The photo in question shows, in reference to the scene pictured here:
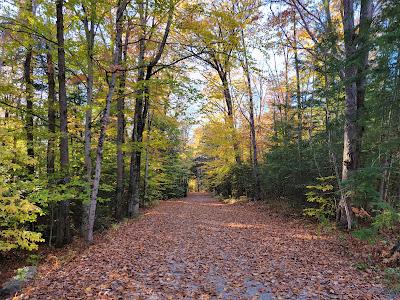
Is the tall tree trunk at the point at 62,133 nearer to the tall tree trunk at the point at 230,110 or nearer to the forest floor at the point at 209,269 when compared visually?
the forest floor at the point at 209,269

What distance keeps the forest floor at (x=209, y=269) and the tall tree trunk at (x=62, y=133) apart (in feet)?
3.64

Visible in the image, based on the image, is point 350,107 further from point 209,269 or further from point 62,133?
point 62,133

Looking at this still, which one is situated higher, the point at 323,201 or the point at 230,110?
the point at 230,110

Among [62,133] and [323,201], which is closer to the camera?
[62,133]

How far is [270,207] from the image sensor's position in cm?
1592

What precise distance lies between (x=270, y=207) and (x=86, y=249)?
10441 millimetres

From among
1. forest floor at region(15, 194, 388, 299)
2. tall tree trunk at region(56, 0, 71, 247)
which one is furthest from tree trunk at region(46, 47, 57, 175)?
forest floor at region(15, 194, 388, 299)

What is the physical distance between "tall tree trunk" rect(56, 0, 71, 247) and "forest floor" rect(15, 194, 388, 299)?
3.64 feet

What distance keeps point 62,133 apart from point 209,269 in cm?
547

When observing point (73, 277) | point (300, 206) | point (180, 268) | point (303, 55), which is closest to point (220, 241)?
point (180, 268)

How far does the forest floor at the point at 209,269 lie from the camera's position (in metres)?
5.05

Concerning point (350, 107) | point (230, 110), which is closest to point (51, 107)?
point (350, 107)

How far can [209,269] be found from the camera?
20.8 ft

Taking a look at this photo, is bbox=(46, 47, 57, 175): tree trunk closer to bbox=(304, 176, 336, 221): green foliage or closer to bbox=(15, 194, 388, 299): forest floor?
bbox=(15, 194, 388, 299): forest floor
